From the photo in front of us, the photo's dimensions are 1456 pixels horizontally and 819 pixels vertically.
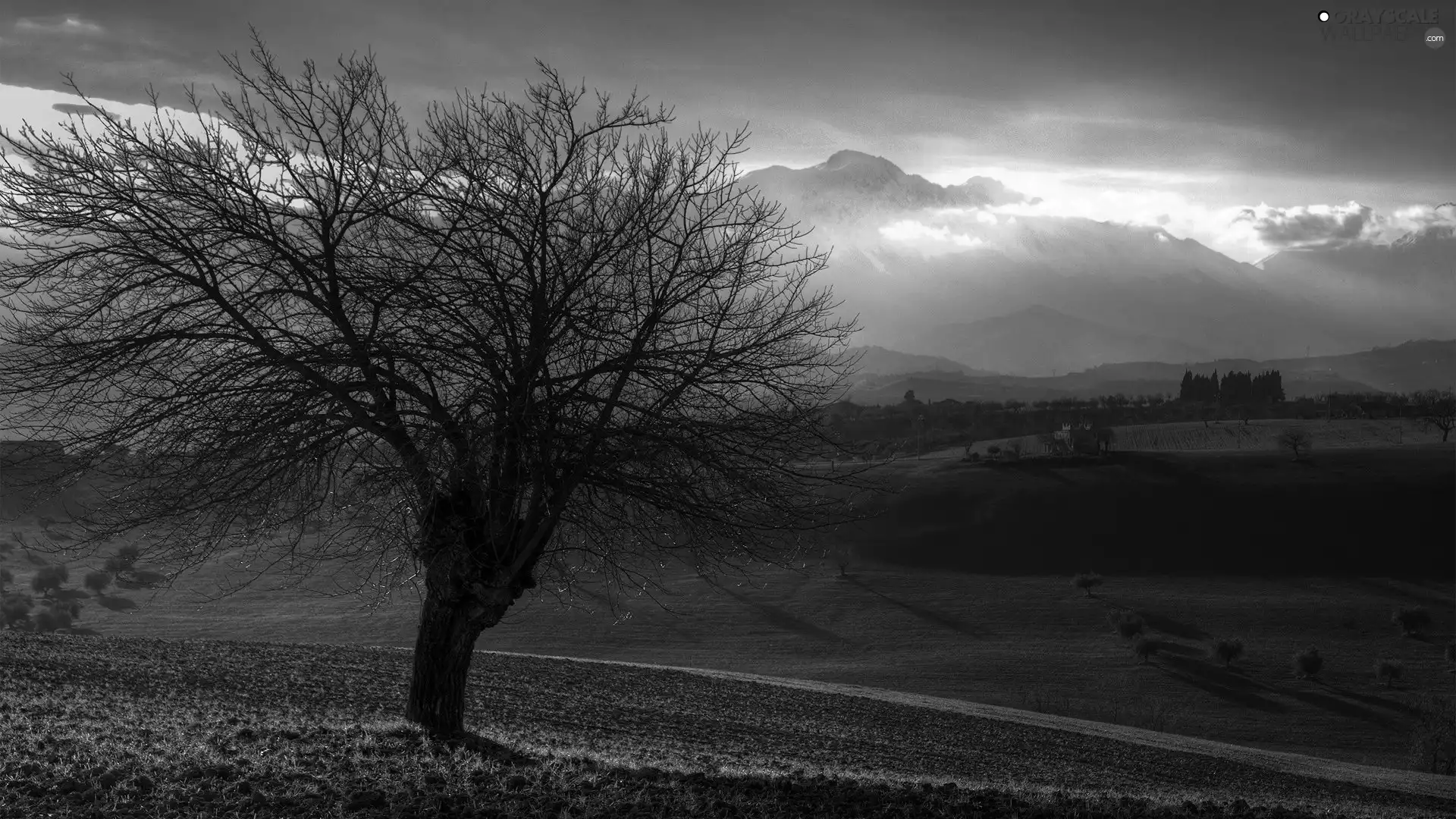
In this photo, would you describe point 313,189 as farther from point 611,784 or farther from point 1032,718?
point 1032,718

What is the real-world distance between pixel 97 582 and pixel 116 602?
7.46 feet

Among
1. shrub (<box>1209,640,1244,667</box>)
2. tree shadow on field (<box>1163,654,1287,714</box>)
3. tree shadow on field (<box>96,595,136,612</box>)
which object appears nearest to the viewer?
tree shadow on field (<box>1163,654,1287,714</box>)

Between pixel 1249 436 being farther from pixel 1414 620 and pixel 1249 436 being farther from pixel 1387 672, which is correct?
pixel 1387 672

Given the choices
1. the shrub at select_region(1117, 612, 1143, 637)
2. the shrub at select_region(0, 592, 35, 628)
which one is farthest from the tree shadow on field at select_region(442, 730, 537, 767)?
the shrub at select_region(0, 592, 35, 628)

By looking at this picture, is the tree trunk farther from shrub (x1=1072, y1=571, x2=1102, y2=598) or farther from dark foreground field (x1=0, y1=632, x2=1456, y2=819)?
shrub (x1=1072, y1=571, x2=1102, y2=598)

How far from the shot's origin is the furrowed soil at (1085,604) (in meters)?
56.9

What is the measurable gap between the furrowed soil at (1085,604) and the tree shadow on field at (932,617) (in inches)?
8.4

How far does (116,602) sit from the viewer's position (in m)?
73.4

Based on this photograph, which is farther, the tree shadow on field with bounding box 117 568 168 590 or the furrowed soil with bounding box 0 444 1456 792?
the furrowed soil with bounding box 0 444 1456 792

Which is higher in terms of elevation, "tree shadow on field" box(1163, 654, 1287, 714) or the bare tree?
the bare tree

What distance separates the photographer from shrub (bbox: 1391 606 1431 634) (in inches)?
2719

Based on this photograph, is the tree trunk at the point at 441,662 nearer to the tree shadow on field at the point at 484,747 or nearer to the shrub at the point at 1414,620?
the tree shadow on field at the point at 484,747

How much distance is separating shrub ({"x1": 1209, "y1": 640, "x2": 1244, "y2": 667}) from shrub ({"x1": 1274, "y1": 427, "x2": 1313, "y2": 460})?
5260 centimetres

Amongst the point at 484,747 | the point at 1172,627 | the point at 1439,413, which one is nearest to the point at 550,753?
the point at 484,747
